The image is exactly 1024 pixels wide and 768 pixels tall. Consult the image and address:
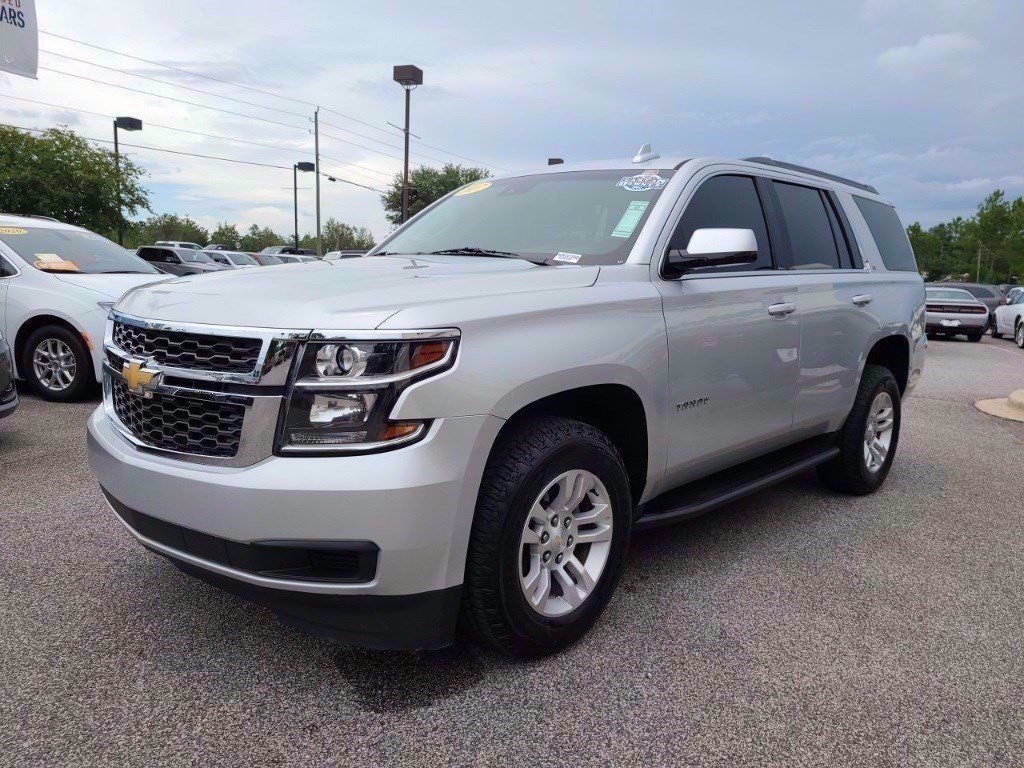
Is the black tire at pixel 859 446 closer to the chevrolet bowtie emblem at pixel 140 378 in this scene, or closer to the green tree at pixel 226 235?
the chevrolet bowtie emblem at pixel 140 378

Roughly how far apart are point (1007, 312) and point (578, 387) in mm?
24050

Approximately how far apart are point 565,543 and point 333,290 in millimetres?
1159

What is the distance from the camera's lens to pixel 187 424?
7.89ft

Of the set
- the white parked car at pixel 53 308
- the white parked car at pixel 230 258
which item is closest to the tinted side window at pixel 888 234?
the white parked car at pixel 53 308

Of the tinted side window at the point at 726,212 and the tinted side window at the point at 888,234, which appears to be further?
the tinted side window at the point at 888,234

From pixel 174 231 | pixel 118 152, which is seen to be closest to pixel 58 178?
pixel 118 152

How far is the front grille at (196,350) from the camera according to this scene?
7.48ft

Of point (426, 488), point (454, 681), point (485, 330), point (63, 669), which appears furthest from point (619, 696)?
point (63, 669)

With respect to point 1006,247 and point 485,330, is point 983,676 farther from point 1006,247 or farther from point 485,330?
point 1006,247

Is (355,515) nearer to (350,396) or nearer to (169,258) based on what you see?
(350,396)

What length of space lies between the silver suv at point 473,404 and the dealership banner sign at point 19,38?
25.5 ft

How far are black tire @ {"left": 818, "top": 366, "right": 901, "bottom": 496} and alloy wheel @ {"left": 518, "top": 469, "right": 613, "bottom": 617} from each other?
237 cm

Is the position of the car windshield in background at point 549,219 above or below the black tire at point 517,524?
above

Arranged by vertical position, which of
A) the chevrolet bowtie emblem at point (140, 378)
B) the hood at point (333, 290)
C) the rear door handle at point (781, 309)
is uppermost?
the hood at point (333, 290)
